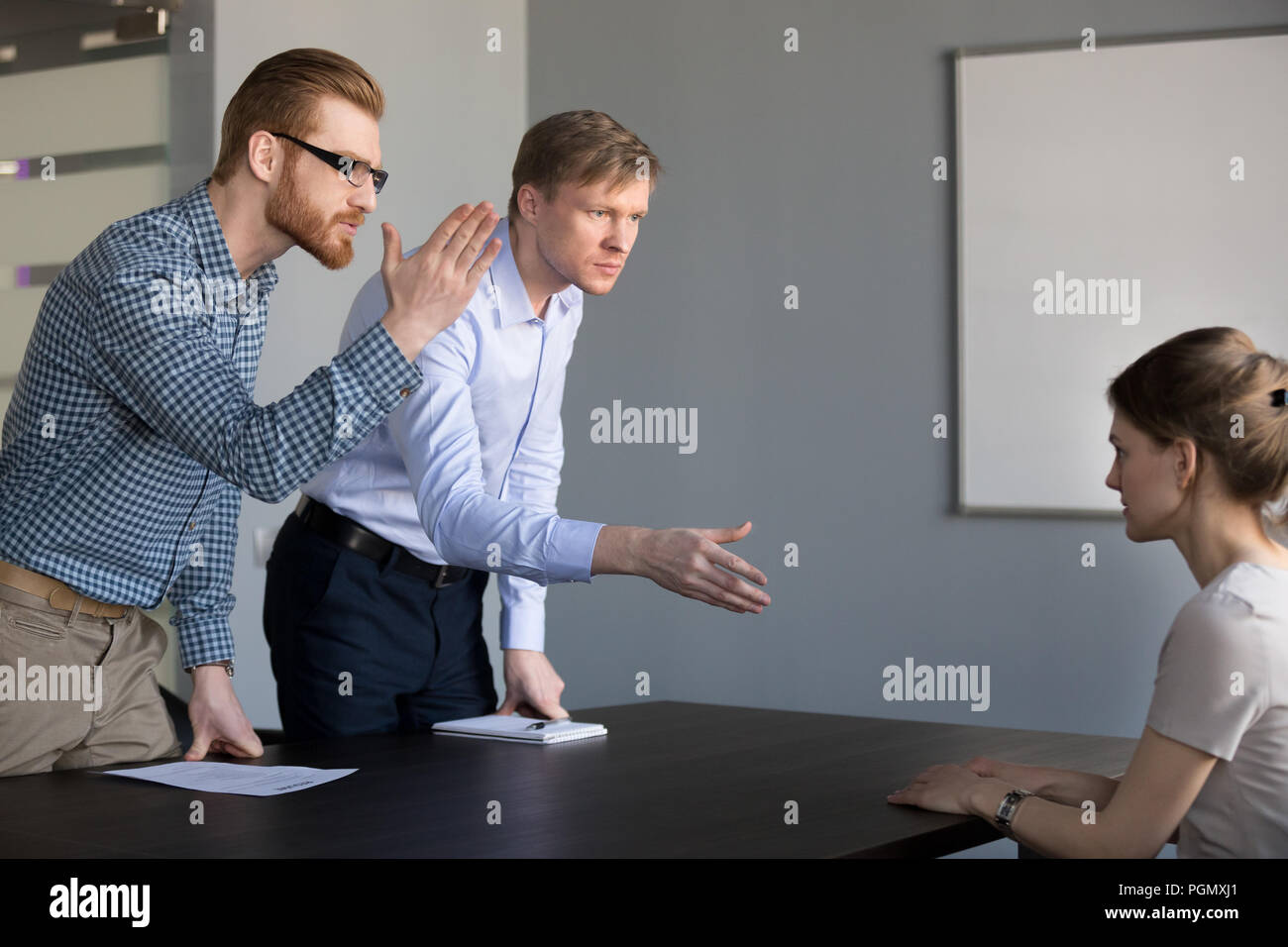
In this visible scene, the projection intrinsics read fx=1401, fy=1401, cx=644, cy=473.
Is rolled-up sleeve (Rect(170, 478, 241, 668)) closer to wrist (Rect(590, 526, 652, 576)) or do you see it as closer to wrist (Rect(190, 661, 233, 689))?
wrist (Rect(190, 661, 233, 689))

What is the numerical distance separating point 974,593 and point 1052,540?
27 centimetres

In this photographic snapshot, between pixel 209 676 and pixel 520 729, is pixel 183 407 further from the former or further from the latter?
pixel 520 729

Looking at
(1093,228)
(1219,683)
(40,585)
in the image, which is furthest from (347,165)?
(1093,228)

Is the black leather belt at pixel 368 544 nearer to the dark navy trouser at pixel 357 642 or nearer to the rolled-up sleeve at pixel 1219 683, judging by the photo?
the dark navy trouser at pixel 357 642

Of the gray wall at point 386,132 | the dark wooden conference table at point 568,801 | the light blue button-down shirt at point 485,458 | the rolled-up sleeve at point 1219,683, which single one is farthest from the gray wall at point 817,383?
the rolled-up sleeve at point 1219,683

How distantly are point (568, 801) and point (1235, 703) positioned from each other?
76 centimetres

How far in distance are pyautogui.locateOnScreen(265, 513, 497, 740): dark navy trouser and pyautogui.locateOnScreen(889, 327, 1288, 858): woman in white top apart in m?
0.94

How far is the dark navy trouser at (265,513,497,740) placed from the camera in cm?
229

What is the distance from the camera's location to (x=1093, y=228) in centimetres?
408

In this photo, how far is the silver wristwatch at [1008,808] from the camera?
5.41 feet
